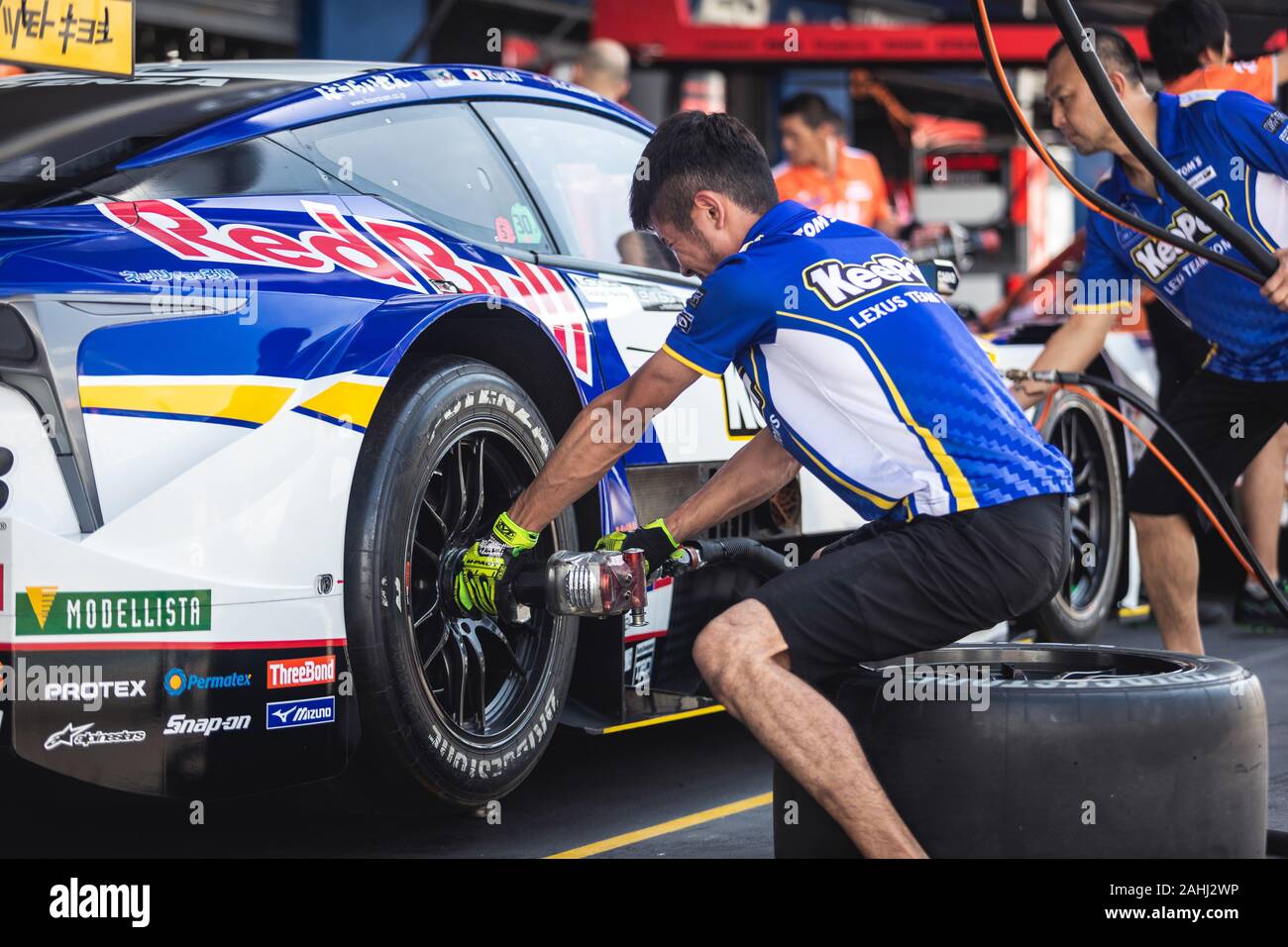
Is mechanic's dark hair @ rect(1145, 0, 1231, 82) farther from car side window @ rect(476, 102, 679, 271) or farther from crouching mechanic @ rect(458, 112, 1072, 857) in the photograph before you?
crouching mechanic @ rect(458, 112, 1072, 857)

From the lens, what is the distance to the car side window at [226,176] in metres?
3.87

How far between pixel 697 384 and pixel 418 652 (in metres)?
1.33

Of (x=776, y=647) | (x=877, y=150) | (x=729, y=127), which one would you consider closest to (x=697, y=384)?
(x=729, y=127)

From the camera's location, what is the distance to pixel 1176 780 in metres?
3.32

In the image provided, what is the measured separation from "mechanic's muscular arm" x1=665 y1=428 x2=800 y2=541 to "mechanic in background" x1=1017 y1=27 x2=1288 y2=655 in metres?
1.51

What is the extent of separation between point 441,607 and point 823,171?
235 inches

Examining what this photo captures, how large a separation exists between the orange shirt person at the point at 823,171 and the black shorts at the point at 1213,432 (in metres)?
4.02

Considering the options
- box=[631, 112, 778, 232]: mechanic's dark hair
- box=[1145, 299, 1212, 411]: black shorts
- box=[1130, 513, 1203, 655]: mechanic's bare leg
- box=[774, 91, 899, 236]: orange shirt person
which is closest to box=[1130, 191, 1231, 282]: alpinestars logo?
box=[1130, 513, 1203, 655]: mechanic's bare leg

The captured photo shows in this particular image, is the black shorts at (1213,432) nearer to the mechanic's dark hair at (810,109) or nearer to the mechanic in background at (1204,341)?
the mechanic in background at (1204,341)

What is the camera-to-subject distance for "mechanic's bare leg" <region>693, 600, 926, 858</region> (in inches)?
131

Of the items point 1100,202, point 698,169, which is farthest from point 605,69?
point 698,169

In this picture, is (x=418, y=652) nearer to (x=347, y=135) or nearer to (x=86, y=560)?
(x=86, y=560)

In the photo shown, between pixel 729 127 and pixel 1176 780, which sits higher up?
pixel 729 127

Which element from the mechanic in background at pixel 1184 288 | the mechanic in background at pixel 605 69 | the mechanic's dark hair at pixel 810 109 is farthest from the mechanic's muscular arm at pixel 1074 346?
the mechanic's dark hair at pixel 810 109
